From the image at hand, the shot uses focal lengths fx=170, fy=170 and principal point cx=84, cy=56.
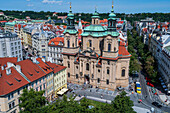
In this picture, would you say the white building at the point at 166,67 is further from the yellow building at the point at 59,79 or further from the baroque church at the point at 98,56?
the yellow building at the point at 59,79

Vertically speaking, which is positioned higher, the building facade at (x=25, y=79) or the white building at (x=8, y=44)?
the white building at (x=8, y=44)

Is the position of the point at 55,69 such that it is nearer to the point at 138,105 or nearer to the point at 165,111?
the point at 138,105

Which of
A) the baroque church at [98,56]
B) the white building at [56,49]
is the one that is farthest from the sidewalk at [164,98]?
the white building at [56,49]

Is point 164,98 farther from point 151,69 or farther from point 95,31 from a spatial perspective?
point 95,31

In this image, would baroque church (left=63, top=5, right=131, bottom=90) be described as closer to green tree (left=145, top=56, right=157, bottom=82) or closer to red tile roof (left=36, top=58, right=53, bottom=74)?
green tree (left=145, top=56, right=157, bottom=82)

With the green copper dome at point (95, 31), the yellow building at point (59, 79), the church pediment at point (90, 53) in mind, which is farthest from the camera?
the green copper dome at point (95, 31)

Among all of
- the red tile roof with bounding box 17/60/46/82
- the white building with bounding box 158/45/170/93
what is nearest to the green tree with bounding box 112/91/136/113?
the red tile roof with bounding box 17/60/46/82

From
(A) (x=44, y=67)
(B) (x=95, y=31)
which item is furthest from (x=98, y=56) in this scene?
(A) (x=44, y=67)

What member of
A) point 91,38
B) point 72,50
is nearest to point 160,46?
point 91,38
